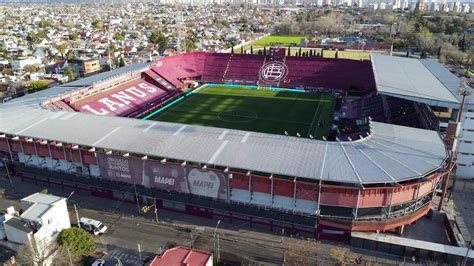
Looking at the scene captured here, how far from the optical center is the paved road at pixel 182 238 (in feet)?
91.2

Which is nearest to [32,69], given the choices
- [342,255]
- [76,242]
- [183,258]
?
[76,242]

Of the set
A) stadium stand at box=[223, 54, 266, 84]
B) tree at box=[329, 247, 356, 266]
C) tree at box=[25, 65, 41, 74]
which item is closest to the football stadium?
tree at box=[329, 247, 356, 266]

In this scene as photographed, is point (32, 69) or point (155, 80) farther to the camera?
point (32, 69)

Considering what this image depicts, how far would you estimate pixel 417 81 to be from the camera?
159ft

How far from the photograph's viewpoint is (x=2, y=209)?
111 ft

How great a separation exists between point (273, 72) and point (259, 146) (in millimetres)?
49317

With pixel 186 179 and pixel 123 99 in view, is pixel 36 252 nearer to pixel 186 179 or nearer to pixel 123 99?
pixel 186 179

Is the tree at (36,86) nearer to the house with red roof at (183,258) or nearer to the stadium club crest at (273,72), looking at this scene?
the stadium club crest at (273,72)

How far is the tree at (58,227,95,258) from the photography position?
25812 millimetres

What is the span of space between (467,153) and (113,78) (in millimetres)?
53016

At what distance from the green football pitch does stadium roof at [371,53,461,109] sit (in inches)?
429

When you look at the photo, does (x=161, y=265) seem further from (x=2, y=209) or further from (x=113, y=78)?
(x=113, y=78)

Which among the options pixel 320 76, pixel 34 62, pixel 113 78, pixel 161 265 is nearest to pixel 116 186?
pixel 161 265

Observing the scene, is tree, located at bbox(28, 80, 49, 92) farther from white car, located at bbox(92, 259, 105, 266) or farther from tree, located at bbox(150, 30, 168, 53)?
white car, located at bbox(92, 259, 105, 266)
